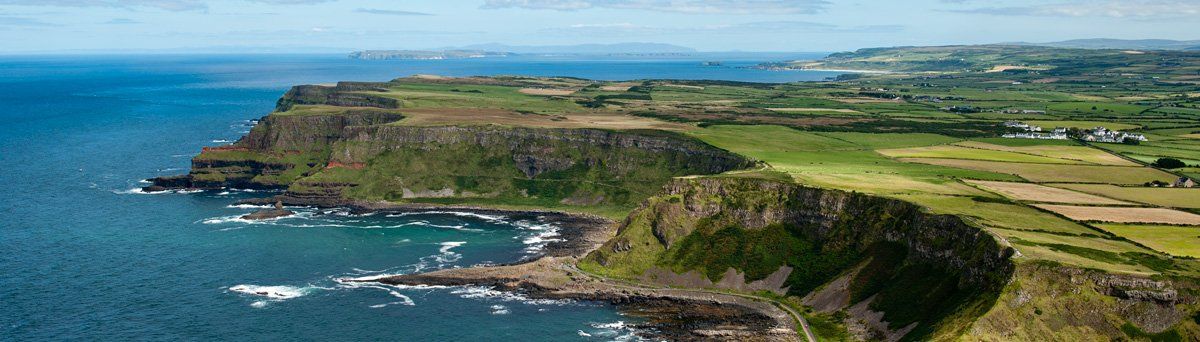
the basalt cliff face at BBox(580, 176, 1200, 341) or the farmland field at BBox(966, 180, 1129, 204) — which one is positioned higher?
the farmland field at BBox(966, 180, 1129, 204)

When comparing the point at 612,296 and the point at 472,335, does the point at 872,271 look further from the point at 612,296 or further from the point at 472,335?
the point at 472,335

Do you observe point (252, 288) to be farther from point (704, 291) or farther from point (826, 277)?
point (826, 277)

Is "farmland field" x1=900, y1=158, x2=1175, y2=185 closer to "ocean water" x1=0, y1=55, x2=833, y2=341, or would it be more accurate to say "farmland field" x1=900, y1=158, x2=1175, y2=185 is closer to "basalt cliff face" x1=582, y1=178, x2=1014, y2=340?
"basalt cliff face" x1=582, y1=178, x2=1014, y2=340

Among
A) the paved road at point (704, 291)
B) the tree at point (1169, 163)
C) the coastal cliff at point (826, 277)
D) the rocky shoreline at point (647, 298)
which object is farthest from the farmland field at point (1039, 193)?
the rocky shoreline at point (647, 298)

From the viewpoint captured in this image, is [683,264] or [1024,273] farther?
[683,264]

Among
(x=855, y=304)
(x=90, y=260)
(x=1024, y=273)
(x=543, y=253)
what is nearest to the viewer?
(x=1024, y=273)

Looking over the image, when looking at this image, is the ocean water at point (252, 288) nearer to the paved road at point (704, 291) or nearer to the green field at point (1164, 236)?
the paved road at point (704, 291)

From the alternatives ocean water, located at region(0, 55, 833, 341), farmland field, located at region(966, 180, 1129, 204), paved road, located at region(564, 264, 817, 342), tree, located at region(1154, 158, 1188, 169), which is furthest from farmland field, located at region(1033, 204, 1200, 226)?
ocean water, located at region(0, 55, 833, 341)

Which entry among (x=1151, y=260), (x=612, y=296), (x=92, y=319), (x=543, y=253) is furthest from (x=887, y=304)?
(x=92, y=319)
